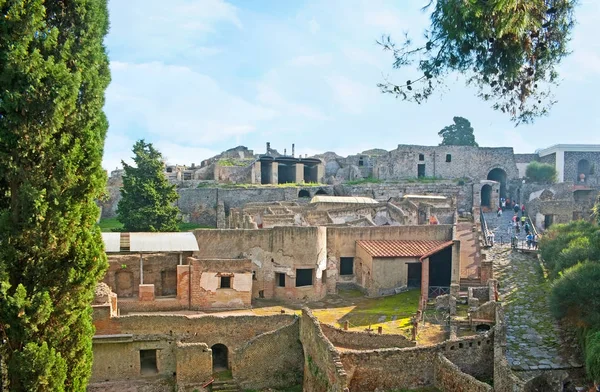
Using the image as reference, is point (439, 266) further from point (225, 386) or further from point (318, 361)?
point (225, 386)

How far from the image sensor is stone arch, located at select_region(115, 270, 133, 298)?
22797mm

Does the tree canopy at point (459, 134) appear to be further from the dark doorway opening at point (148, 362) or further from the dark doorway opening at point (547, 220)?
the dark doorway opening at point (148, 362)

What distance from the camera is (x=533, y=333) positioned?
58.3 ft

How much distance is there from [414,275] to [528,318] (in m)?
7.05

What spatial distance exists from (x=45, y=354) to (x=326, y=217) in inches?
875

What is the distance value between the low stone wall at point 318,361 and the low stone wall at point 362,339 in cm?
64

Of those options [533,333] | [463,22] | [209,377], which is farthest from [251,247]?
[463,22]

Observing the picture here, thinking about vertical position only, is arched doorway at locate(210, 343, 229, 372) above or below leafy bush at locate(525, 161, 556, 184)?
below

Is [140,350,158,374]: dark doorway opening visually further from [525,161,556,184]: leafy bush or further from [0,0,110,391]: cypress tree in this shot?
[525,161,556,184]: leafy bush

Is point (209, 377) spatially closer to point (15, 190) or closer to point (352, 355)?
point (352, 355)

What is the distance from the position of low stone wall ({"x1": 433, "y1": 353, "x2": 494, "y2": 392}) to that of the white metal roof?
11887mm

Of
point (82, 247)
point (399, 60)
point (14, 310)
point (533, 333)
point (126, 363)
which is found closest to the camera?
point (14, 310)

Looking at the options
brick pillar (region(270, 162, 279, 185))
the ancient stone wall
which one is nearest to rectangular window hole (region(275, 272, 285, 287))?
the ancient stone wall

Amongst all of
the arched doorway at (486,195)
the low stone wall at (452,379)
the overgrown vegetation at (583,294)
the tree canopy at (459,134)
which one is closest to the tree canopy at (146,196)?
the low stone wall at (452,379)
